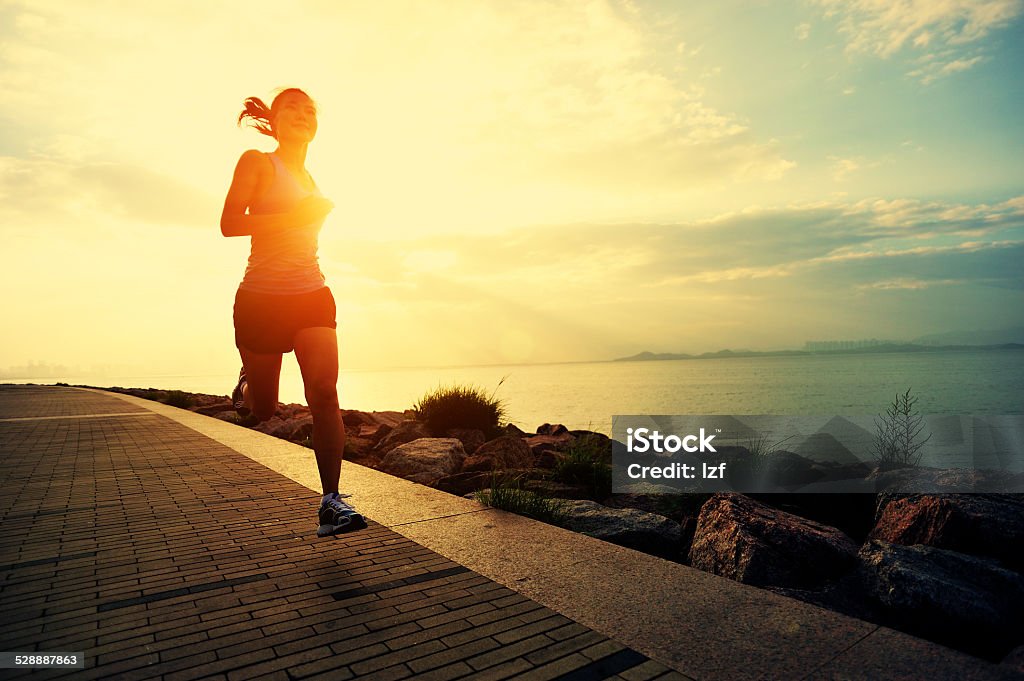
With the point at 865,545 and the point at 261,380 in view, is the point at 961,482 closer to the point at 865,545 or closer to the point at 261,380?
the point at 865,545

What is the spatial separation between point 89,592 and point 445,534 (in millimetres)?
1951

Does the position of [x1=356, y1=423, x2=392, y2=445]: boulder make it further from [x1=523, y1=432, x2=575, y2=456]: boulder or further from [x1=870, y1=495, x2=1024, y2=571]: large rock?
[x1=870, y1=495, x2=1024, y2=571]: large rock

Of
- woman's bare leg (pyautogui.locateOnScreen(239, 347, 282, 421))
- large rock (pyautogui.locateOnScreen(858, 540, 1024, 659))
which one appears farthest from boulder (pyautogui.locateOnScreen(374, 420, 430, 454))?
large rock (pyautogui.locateOnScreen(858, 540, 1024, 659))

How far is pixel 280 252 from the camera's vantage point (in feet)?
14.1

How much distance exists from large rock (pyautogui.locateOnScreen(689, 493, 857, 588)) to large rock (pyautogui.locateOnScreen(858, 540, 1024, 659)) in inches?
11.2

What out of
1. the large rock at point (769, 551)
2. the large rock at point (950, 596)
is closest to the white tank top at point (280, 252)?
the large rock at point (769, 551)

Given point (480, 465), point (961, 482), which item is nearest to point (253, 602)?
point (480, 465)

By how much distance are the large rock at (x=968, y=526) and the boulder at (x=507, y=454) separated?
4.23 metres

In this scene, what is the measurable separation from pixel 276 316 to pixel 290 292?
18 centimetres

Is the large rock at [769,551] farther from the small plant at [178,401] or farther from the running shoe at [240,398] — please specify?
the small plant at [178,401]

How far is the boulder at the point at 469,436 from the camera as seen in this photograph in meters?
10.9

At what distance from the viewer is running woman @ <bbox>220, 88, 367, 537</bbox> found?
424cm

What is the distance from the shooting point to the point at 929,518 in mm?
4441

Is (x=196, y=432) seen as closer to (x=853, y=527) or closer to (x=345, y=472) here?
(x=345, y=472)
